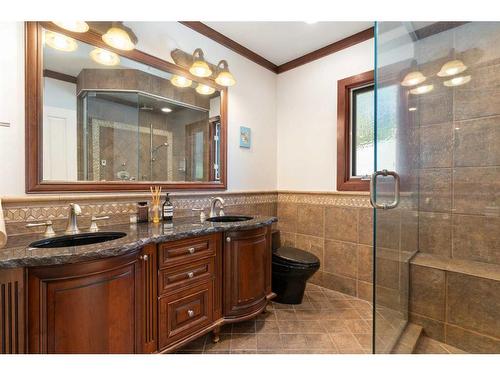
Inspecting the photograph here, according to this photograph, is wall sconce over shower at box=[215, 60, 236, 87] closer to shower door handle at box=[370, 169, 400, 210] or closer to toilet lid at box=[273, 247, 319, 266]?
shower door handle at box=[370, 169, 400, 210]

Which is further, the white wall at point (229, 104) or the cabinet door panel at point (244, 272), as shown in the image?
the cabinet door panel at point (244, 272)

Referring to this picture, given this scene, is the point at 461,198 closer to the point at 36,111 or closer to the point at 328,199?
the point at 328,199

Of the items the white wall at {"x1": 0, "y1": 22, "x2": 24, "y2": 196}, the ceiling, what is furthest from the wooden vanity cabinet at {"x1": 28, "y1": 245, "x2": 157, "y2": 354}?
the ceiling

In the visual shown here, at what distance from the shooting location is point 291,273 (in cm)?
196

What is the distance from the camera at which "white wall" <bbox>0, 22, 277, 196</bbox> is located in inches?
47.1

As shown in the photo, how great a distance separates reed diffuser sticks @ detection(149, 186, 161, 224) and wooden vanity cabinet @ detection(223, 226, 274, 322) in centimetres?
54

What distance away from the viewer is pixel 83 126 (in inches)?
56.1

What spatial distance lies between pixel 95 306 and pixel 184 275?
46cm

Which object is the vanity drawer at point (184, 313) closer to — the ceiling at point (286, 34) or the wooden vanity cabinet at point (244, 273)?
the wooden vanity cabinet at point (244, 273)

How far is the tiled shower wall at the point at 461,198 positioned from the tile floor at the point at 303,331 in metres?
0.48

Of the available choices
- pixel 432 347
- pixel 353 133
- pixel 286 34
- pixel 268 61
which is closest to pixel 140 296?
pixel 432 347

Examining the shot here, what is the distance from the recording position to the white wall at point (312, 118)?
7.32ft

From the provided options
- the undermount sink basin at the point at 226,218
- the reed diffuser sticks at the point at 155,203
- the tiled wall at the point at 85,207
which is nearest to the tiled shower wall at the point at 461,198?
the undermount sink basin at the point at 226,218
